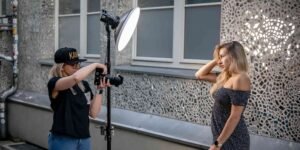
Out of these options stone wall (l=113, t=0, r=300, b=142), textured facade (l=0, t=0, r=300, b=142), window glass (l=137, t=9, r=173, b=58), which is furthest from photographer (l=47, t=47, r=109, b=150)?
window glass (l=137, t=9, r=173, b=58)

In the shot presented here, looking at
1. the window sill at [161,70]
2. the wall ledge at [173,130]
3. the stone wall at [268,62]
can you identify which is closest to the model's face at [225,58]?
the stone wall at [268,62]

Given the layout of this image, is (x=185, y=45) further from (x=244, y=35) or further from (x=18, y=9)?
(x=18, y=9)

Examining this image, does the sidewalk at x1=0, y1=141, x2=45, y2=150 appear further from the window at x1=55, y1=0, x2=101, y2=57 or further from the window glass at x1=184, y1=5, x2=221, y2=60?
the window glass at x1=184, y1=5, x2=221, y2=60

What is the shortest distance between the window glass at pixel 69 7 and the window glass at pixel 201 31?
260 cm

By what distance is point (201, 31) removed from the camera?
16.4 ft

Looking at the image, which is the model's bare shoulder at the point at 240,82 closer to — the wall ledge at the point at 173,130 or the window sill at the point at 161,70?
the wall ledge at the point at 173,130

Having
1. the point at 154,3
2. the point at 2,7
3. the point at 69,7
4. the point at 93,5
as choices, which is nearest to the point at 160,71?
the point at 154,3

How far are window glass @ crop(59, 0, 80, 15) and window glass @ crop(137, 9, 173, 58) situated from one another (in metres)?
1.72

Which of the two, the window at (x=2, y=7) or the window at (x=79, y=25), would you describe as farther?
the window at (x=2, y=7)

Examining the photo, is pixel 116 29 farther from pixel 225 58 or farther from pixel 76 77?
pixel 225 58

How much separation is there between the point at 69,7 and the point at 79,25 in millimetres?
504

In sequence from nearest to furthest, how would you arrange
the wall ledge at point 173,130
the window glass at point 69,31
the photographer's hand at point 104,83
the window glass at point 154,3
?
the photographer's hand at point 104,83 < the wall ledge at point 173,130 < the window glass at point 154,3 < the window glass at point 69,31

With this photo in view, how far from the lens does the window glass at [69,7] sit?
717 centimetres

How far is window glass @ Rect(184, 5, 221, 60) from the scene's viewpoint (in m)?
4.84
